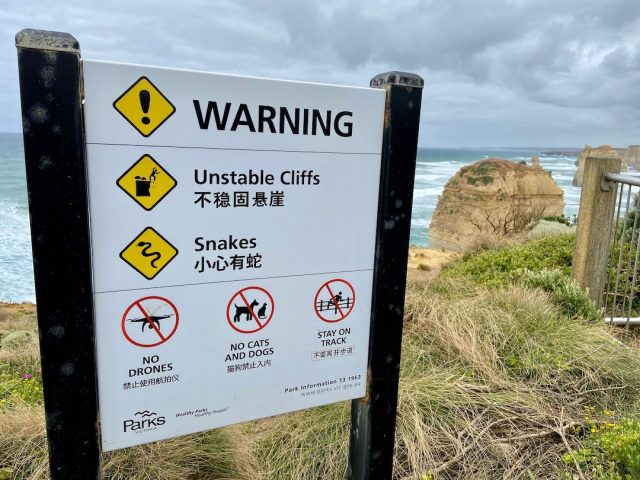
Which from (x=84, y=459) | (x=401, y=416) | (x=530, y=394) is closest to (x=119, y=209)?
(x=84, y=459)

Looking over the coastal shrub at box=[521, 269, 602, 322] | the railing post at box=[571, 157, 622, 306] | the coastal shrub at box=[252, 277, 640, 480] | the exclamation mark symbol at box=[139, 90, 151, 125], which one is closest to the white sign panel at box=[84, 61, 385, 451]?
the exclamation mark symbol at box=[139, 90, 151, 125]

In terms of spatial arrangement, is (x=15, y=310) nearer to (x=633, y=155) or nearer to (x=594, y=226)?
(x=594, y=226)

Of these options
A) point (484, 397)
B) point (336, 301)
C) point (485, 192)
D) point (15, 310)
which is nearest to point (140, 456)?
point (336, 301)

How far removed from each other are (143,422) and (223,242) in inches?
28.5

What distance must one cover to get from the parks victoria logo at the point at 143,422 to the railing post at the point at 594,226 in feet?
14.6

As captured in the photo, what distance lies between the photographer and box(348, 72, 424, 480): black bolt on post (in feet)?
7.23

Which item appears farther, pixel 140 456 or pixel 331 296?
pixel 140 456

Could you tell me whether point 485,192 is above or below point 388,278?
below

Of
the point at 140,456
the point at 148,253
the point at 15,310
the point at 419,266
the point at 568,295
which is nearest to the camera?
the point at 148,253

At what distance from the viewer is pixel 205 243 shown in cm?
193

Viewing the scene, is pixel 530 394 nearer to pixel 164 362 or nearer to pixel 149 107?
pixel 164 362

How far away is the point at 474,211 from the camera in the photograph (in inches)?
1133

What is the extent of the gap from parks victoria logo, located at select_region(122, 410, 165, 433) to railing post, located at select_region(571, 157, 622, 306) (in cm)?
444

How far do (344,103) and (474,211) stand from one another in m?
27.9
